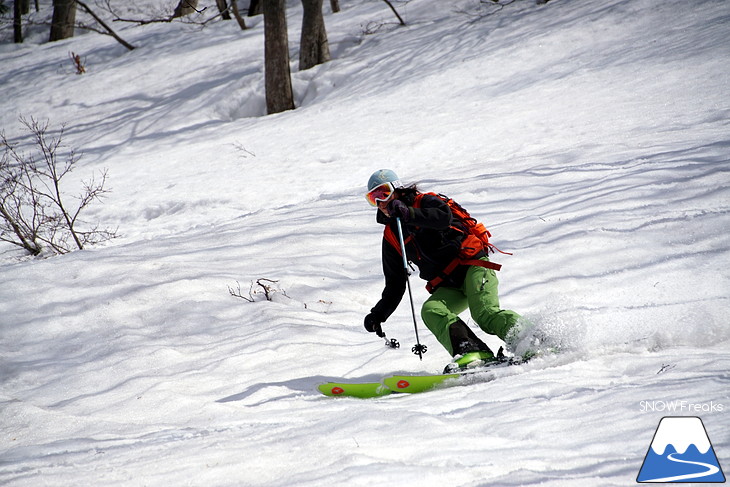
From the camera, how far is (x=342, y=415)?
3113 mm

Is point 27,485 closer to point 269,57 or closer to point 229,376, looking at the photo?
point 229,376

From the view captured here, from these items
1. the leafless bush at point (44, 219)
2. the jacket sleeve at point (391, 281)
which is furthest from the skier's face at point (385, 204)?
the leafless bush at point (44, 219)

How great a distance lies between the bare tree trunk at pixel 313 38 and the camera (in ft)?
51.4

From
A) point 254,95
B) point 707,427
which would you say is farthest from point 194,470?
point 254,95

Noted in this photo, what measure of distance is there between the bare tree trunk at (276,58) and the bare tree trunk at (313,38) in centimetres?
151

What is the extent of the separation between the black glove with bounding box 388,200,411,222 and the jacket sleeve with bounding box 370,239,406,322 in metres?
0.48

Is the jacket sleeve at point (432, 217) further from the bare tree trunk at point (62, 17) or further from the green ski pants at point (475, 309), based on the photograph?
the bare tree trunk at point (62, 17)

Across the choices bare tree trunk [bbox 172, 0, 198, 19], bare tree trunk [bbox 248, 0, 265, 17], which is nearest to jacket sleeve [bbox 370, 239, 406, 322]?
bare tree trunk [bbox 172, 0, 198, 19]

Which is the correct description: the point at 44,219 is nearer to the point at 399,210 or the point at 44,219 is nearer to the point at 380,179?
the point at 380,179

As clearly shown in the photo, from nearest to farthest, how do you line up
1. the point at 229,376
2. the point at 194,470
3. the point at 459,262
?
the point at 194,470, the point at 459,262, the point at 229,376

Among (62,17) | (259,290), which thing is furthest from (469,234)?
(62,17)

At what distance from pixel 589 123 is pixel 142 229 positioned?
7.62 meters

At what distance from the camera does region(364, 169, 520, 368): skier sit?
12.5ft

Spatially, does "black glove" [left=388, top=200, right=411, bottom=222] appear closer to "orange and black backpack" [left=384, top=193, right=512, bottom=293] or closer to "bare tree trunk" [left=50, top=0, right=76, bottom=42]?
"orange and black backpack" [left=384, top=193, right=512, bottom=293]
